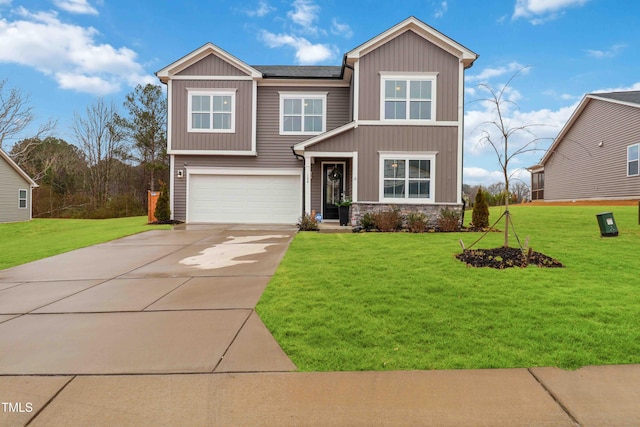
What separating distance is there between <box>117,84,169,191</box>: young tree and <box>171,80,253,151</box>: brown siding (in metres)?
16.9

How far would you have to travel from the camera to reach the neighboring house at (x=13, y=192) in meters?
21.5

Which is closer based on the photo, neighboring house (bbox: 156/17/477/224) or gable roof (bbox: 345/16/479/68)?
gable roof (bbox: 345/16/479/68)

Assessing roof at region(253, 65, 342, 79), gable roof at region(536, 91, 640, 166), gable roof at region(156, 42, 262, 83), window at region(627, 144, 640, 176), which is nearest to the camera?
gable roof at region(156, 42, 262, 83)

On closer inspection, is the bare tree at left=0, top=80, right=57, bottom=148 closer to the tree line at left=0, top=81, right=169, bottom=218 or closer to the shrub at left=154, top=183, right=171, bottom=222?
the tree line at left=0, top=81, right=169, bottom=218

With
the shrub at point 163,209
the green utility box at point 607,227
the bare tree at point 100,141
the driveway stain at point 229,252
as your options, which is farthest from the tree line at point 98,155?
the green utility box at point 607,227

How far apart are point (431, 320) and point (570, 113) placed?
27043mm

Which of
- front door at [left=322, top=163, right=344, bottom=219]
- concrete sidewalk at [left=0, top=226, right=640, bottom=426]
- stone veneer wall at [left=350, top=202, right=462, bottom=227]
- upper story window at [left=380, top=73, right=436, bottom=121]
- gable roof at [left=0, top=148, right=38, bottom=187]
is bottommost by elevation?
concrete sidewalk at [left=0, top=226, right=640, bottom=426]

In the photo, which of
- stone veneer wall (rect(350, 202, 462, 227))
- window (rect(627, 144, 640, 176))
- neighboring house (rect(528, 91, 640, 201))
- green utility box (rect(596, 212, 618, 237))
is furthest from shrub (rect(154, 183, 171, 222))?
window (rect(627, 144, 640, 176))

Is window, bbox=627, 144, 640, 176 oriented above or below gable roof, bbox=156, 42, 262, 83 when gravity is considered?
below

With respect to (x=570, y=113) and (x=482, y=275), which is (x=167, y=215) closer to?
(x=482, y=275)

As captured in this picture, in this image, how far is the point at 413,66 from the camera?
1298 centimetres

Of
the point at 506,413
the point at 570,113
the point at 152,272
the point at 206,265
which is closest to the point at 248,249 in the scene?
the point at 206,265

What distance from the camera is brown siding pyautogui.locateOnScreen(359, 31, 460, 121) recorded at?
42.5 ft

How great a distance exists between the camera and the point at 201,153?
14.8 meters
